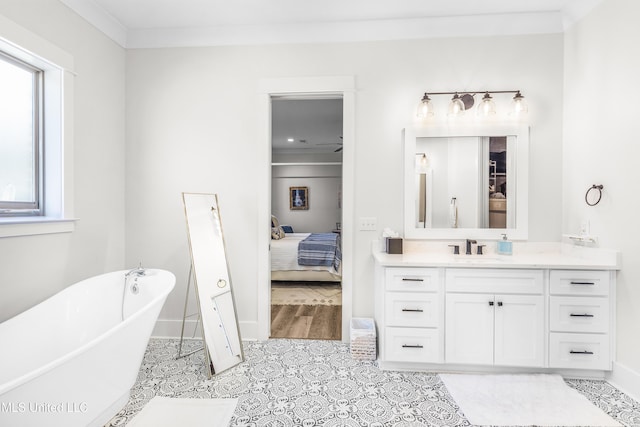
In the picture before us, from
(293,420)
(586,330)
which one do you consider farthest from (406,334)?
(586,330)

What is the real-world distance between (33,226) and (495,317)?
125 inches

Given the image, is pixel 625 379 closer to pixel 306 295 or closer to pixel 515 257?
pixel 515 257

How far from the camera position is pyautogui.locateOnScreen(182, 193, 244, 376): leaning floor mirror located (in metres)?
2.39

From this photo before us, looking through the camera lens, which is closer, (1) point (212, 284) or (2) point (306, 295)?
(1) point (212, 284)

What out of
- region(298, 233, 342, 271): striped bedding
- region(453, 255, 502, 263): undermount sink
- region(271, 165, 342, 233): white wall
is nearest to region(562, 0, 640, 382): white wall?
region(453, 255, 502, 263): undermount sink

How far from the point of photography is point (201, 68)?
2957mm

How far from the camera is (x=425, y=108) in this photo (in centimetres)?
271

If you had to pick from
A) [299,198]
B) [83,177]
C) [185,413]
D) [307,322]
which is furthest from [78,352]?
[299,198]

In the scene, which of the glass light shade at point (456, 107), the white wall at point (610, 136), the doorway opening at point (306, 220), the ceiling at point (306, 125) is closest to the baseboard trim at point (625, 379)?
the white wall at point (610, 136)

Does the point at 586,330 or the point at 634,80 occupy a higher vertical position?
the point at 634,80

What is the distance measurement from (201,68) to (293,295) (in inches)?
114

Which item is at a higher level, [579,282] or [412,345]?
[579,282]

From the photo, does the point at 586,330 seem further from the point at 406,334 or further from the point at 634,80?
the point at 634,80

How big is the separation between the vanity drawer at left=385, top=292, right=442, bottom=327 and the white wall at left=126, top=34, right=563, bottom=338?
0.52 meters
